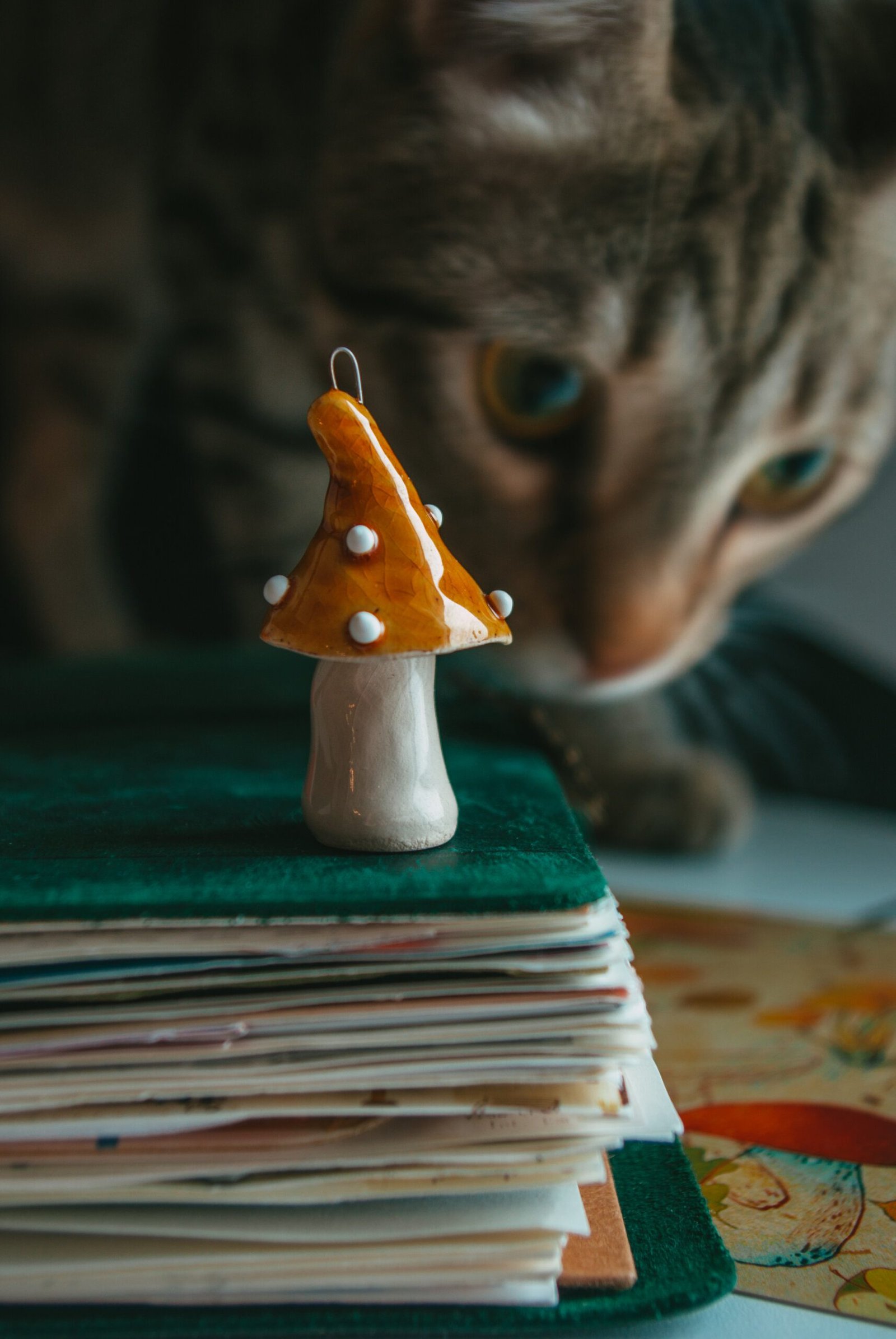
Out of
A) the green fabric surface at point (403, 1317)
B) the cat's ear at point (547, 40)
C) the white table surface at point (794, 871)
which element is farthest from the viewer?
the white table surface at point (794, 871)

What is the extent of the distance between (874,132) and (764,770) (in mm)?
461

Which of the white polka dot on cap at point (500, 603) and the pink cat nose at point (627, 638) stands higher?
the white polka dot on cap at point (500, 603)

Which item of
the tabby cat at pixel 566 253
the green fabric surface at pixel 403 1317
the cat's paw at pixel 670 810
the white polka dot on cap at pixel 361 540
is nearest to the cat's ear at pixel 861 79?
the tabby cat at pixel 566 253

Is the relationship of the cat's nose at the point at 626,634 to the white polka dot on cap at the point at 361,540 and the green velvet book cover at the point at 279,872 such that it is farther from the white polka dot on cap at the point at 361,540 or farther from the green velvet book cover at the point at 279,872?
the white polka dot on cap at the point at 361,540

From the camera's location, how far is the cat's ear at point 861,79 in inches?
25.9

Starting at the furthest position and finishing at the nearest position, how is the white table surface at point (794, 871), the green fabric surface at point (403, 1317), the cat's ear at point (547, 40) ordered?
the white table surface at point (794, 871) → the cat's ear at point (547, 40) → the green fabric surface at point (403, 1317)

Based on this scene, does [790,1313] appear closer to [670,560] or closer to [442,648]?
[442,648]

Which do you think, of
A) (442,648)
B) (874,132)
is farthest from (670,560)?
(442,648)

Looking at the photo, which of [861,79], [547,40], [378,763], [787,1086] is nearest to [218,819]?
[378,763]

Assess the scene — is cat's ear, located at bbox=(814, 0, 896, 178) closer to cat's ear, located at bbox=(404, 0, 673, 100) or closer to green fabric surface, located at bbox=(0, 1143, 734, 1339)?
cat's ear, located at bbox=(404, 0, 673, 100)

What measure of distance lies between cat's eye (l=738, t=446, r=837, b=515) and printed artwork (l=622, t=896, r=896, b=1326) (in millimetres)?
289

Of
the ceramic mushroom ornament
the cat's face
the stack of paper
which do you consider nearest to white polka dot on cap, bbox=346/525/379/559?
the ceramic mushroom ornament

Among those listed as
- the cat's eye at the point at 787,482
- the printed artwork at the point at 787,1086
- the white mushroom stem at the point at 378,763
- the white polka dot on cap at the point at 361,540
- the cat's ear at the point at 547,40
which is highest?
the cat's ear at the point at 547,40

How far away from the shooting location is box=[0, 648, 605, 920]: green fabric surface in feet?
0.89
